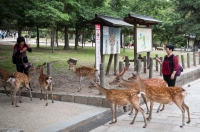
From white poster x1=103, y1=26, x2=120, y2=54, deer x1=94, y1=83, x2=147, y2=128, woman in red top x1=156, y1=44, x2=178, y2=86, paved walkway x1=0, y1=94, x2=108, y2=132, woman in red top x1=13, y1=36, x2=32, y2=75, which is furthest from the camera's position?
white poster x1=103, y1=26, x2=120, y2=54

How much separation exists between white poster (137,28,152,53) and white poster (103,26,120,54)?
4.20ft

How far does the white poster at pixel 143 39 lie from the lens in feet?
41.6

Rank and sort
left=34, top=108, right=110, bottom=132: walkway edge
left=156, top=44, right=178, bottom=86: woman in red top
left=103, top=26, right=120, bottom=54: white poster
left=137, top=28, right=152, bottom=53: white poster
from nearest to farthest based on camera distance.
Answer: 1. left=34, top=108, right=110, bottom=132: walkway edge
2. left=156, top=44, right=178, bottom=86: woman in red top
3. left=103, top=26, right=120, bottom=54: white poster
4. left=137, top=28, right=152, bottom=53: white poster

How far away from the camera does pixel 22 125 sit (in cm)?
606

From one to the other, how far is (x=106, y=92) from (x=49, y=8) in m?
12.5

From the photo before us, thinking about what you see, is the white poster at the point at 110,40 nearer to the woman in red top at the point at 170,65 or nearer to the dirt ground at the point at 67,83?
the dirt ground at the point at 67,83

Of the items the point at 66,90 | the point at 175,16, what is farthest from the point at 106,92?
the point at 175,16

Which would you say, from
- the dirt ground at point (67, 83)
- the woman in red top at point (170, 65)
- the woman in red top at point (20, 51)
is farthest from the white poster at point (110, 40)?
the woman in red top at point (170, 65)

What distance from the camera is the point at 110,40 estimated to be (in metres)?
11.2

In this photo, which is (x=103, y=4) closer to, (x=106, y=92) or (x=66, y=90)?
(x=66, y=90)

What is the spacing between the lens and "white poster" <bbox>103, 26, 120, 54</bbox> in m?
10.8

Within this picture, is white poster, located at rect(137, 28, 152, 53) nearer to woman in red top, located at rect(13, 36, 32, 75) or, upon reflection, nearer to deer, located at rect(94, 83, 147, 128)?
woman in red top, located at rect(13, 36, 32, 75)

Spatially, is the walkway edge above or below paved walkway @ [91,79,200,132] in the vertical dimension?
above

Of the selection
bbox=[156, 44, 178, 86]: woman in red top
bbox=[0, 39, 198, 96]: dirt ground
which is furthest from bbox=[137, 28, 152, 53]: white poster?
bbox=[156, 44, 178, 86]: woman in red top
